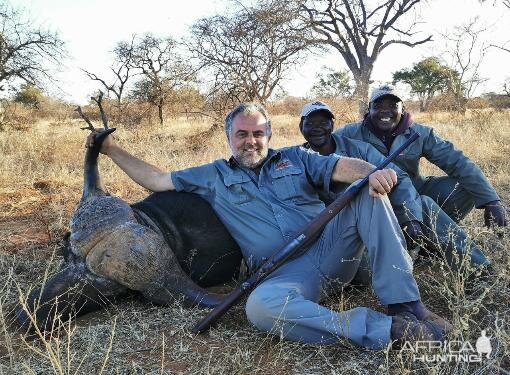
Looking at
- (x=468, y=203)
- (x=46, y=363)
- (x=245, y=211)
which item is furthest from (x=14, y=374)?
(x=468, y=203)

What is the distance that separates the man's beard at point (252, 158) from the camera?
323 cm

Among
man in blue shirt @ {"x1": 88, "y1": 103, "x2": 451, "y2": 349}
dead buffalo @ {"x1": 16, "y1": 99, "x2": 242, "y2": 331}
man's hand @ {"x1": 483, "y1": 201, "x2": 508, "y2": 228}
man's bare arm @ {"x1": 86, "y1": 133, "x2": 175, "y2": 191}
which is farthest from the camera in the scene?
man's hand @ {"x1": 483, "y1": 201, "x2": 508, "y2": 228}

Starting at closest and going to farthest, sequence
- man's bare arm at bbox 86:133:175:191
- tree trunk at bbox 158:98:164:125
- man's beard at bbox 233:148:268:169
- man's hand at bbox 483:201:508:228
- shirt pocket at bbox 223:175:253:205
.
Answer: shirt pocket at bbox 223:175:253:205, man's beard at bbox 233:148:268:169, man's bare arm at bbox 86:133:175:191, man's hand at bbox 483:201:508:228, tree trunk at bbox 158:98:164:125

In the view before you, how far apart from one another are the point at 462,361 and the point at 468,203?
2.14 meters

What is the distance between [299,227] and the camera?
298 cm

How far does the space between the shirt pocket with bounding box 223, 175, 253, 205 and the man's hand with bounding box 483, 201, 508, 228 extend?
181 centimetres

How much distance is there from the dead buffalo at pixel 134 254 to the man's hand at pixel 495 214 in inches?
73.2

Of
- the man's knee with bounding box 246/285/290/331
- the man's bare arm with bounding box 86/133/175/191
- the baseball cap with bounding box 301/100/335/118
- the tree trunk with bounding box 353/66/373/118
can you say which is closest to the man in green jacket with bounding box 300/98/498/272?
the baseball cap with bounding box 301/100/335/118

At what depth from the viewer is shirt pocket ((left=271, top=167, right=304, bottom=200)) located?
307 centimetres

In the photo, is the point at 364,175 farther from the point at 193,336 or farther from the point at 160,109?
the point at 160,109

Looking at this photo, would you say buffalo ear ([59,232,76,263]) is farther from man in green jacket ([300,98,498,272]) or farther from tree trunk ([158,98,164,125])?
tree trunk ([158,98,164,125])

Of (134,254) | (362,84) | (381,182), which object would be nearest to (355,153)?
(381,182)

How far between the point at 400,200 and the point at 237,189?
1027mm

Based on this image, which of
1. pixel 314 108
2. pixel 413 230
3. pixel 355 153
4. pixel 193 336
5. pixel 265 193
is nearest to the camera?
pixel 193 336
